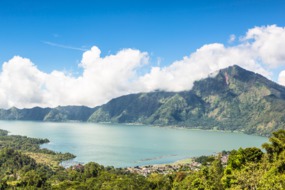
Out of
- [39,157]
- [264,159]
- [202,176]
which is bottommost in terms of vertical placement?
[39,157]

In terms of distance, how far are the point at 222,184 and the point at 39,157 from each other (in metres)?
137

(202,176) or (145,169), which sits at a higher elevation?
(202,176)

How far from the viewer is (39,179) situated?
92.1 m

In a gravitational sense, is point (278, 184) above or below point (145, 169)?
above

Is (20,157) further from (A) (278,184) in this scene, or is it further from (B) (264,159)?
(A) (278,184)

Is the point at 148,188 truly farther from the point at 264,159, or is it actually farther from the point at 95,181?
the point at 264,159

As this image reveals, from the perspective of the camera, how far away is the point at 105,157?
560 ft

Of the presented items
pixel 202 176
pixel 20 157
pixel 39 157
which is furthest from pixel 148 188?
pixel 39 157


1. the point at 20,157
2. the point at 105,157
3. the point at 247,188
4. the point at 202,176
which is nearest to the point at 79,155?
the point at 105,157

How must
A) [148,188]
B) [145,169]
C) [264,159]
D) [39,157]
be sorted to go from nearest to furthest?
[264,159] < [148,188] < [145,169] < [39,157]

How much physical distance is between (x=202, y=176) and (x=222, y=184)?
37.2ft

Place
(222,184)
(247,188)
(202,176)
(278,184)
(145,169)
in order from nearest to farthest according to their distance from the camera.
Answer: (278,184)
(247,188)
(222,184)
(202,176)
(145,169)

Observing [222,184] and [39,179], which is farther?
[39,179]

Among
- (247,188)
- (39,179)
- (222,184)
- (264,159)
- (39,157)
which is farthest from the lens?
→ (39,157)
